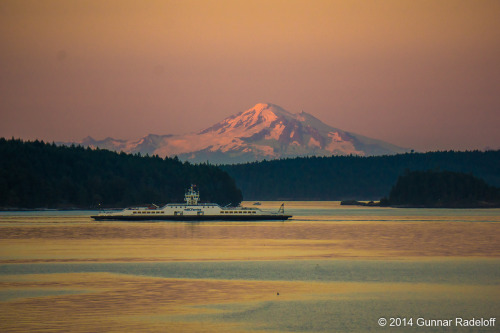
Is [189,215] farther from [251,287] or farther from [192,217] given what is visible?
[251,287]

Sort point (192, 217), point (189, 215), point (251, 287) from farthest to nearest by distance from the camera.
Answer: point (189, 215), point (192, 217), point (251, 287)

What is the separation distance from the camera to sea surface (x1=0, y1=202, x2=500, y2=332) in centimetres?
4628

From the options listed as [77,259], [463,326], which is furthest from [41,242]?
[463,326]

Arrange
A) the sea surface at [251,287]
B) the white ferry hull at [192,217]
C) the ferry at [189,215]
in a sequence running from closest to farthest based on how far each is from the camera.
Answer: the sea surface at [251,287] → the white ferry hull at [192,217] → the ferry at [189,215]

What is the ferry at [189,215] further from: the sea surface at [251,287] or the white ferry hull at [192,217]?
the sea surface at [251,287]

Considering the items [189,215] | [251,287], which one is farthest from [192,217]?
[251,287]

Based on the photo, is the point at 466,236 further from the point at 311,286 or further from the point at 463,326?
the point at 463,326

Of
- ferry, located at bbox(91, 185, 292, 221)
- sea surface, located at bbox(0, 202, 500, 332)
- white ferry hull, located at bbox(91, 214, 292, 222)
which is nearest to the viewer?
sea surface, located at bbox(0, 202, 500, 332)

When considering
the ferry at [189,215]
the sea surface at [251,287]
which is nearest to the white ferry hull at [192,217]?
the ferry at [189,215]

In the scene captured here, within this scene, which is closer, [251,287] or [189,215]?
[251,287]

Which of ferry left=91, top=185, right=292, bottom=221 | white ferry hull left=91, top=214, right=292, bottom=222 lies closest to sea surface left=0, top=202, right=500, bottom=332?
white ferry hull left=91, top=214, right=292, bottom=222

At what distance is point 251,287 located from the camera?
6194cm

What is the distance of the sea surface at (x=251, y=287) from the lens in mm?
46281

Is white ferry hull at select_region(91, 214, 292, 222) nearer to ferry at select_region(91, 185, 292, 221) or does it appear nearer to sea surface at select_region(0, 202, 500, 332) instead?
ferry at select_region(91, 185, 292, 221)
